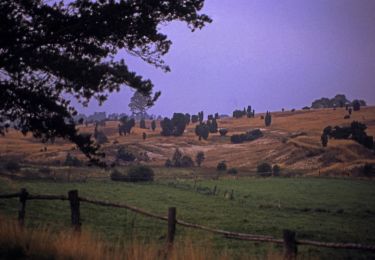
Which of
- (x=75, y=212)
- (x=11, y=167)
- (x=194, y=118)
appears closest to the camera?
(x=75, y=212)

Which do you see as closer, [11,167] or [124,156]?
[11,167]

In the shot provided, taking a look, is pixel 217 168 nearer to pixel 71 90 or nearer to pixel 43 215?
pixel 43 215

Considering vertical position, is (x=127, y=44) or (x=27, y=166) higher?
(x=127, y=44)

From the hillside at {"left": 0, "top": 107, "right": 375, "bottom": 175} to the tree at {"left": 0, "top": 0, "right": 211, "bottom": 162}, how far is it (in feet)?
137

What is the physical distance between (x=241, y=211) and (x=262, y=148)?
1995 inches

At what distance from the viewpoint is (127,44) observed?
37.5ft

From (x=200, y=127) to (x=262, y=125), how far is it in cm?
2206

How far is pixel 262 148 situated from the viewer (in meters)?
78.4

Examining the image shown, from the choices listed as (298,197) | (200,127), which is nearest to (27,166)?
(298,197)

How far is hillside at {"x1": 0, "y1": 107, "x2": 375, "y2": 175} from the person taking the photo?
65438 mm

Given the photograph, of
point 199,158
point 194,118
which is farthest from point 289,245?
point 194,118

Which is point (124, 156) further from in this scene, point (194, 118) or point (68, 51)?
point (68, 51)


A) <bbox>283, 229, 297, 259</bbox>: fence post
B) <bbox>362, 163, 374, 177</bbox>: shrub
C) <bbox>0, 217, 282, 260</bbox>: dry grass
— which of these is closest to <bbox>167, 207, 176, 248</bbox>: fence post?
<bbox>0, 217, 282, 260</bbox>: dry grass

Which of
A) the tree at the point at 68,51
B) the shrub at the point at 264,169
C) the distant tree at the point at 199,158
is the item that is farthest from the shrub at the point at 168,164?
the tree at the point at 68,51
